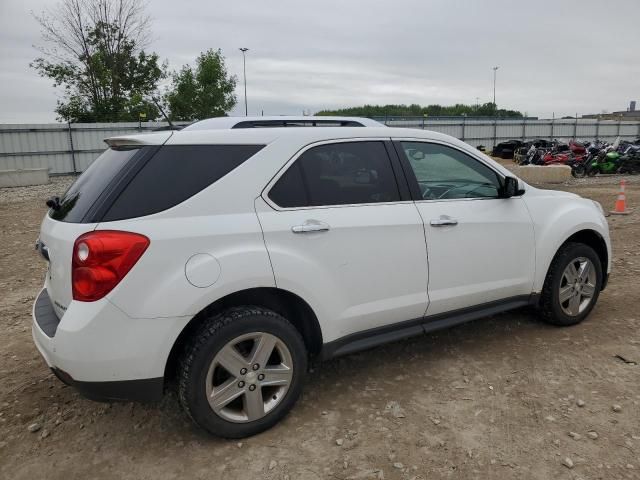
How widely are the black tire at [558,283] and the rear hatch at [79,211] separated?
3105mm

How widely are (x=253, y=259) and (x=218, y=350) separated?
1.59ft

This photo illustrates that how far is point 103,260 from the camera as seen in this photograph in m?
2.33

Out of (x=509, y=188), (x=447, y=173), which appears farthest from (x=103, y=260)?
(x=509, y=188)

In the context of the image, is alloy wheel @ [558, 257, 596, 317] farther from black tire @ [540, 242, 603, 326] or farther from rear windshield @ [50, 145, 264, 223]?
rear windshield @ [50, 145, 264, 223]

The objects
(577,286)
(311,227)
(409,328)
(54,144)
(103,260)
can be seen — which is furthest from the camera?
(54,144)

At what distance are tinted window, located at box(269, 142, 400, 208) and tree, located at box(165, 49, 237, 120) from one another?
26024 mm

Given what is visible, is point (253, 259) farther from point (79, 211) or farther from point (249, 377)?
point (79, 211)

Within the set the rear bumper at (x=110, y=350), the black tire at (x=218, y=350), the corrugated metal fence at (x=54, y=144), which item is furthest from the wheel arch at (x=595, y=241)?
the corrugated metal fence at (x=54, y=144)

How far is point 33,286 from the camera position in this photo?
564cm

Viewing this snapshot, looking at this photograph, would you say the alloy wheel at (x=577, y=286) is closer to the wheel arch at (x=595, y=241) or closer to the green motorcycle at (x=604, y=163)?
the wheel arch at (x=595, y=241)

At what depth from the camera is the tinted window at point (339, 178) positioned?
2.85 metres

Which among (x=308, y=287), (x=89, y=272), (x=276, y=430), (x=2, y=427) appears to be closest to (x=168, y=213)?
(x=89, y=272)

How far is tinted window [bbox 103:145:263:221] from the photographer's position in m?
2.46

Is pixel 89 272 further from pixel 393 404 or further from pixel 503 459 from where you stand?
pixel 503 459
